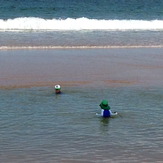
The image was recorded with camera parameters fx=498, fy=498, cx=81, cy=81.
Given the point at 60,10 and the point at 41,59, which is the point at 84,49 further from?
the point at 60,10

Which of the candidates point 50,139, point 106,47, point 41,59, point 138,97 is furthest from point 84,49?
point 50,139

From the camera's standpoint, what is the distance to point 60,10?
5147 centimetres

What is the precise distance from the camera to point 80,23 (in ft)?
135

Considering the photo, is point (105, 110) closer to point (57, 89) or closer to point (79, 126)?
point (79, 126)

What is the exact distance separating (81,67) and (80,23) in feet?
66.7

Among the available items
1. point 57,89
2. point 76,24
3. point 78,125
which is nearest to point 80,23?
point 76,24

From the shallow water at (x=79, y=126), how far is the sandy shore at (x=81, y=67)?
1.20 m

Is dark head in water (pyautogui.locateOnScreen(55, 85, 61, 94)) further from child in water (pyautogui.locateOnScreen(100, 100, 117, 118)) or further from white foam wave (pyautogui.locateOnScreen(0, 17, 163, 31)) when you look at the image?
white foam wave (pyautogui.locateOnScreen(0, 17, 163, 31))

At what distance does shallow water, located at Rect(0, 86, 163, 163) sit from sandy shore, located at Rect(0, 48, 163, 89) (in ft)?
3.94

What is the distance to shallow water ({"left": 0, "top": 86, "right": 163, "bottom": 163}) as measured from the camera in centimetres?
1106

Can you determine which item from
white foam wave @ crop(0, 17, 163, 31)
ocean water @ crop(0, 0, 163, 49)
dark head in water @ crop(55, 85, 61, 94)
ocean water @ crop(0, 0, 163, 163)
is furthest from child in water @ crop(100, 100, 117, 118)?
white foam wave @ crop(0, 17, 163, 31)

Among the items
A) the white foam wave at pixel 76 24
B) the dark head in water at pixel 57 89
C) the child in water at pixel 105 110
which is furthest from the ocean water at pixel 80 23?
the child in water at pixel 105 110

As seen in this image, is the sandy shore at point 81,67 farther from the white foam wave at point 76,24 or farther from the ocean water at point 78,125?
the white foam wave at point 76,24

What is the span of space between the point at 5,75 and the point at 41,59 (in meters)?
3.68
